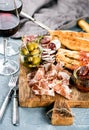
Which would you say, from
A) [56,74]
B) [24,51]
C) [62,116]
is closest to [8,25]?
[24,51]

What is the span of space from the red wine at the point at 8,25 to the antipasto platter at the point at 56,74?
0.25 feet

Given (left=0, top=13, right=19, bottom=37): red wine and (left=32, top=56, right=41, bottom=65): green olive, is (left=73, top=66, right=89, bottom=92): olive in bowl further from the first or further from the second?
(left=0, top=13, right=19, bottom=37): red wine

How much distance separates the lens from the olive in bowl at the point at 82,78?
1.11 meters

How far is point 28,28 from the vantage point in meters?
1.43

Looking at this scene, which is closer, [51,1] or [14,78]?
[14,78]

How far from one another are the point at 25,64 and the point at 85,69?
7.6 inches

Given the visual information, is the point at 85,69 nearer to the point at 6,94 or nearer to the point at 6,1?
the point at 6,94

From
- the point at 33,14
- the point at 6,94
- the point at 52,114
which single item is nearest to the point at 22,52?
the point at 6,94

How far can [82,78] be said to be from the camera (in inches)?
43.8

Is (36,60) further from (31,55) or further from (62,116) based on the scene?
(62,116)

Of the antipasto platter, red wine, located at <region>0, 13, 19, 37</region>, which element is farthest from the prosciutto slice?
red wine, located at <region>0, 13, 19, 37</region>

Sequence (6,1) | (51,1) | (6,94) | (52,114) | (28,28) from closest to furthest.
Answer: (52,114) < (6,94) < (6,1) < (28,28) < (51,1)

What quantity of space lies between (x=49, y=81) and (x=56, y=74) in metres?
0.04

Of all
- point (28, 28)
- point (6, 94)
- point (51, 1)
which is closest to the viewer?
point (6, 94)
